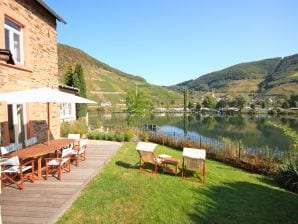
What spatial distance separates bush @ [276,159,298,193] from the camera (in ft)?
31.5

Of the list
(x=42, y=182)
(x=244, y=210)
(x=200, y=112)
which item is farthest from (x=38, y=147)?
(x=200, y=112)

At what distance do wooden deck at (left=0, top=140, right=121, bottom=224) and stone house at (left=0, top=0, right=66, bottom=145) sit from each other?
2.69 meters

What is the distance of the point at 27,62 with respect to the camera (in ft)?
31.3

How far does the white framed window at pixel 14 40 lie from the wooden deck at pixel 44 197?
474 centimetres

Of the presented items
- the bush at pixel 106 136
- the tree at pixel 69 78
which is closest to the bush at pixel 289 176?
the bush at pixel 106 136

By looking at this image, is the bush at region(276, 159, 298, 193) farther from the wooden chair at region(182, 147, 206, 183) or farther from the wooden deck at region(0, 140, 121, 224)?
the wooden deck at region(0, 140, 121, 224)

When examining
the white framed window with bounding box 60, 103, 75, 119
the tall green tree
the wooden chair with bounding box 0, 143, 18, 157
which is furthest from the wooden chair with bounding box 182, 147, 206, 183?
the tall green tree

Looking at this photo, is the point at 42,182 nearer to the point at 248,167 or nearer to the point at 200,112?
the point at 248,167

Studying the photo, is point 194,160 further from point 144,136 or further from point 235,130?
point 235,130

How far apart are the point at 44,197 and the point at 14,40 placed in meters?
6.21

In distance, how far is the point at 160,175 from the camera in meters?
8.20

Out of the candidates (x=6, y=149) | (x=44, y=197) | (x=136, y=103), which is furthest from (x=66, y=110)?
(x=44, y=197)

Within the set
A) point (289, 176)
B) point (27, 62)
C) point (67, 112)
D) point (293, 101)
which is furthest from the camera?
point (293, 101)

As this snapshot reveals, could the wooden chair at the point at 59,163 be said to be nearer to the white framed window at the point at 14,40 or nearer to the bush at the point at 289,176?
the white framed window at the point at 14,40
